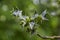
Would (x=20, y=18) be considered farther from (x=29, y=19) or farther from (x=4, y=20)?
(x=4, y=20)

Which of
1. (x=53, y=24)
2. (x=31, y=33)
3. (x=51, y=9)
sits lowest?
(x=53, y=24)

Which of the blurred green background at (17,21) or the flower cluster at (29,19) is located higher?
the flower cluster at (29,19)

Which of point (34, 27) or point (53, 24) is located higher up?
point (34, 27)

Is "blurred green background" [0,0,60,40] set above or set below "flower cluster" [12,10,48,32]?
below

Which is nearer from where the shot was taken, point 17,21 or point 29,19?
point 29,19

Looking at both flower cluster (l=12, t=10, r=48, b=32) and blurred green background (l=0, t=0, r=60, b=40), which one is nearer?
flower cluster (l=12, t=10, r=48, b=32)

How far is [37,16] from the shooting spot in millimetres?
1283

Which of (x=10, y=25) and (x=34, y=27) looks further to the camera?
(x=10, y=25)

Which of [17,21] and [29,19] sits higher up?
[29,19]

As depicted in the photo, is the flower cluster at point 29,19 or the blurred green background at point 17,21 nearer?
the flower cluster at point 29,19

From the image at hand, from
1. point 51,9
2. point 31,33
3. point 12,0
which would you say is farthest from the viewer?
point 12,0

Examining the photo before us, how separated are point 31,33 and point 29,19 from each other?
64mm

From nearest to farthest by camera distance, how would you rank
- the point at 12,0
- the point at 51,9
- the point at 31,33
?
the point at 31,33 < the point at 51,9 < the point at 12,0

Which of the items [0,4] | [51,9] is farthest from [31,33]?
[0,4]
